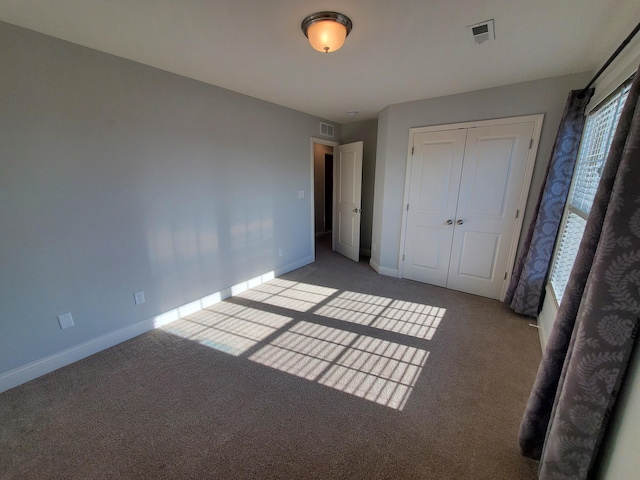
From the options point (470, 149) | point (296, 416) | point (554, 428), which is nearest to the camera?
point (554, 428)

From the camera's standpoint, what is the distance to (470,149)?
9.85 feet

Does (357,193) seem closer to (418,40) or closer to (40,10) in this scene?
(418,40)

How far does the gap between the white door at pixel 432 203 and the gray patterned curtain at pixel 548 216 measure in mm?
818

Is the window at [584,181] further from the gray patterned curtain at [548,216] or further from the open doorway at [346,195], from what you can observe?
the open doorway at [346,195]

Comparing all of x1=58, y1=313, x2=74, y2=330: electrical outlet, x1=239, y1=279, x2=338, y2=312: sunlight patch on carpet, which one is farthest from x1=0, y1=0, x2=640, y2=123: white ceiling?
x1=239, y1=279, x2=338, y2=312: sunlight patch on carpet

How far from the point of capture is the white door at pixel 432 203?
315 cm

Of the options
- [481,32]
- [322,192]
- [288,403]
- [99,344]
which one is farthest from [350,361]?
[322,192]

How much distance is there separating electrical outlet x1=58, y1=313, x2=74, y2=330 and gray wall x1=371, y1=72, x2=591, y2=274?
3.56m

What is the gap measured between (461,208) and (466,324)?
1407 millimetres

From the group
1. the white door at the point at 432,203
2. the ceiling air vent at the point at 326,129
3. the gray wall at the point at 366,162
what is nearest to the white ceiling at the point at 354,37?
the white door at the point at 432,203

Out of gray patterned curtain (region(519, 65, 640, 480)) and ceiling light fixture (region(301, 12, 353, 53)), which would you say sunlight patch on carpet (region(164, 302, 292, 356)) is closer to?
gray patterned curtain (region(519, 65, 640, 480))

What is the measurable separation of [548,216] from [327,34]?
2581 millimetres

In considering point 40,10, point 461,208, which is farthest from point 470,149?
point 40,10

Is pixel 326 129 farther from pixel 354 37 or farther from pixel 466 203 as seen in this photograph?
pixel 354 37
